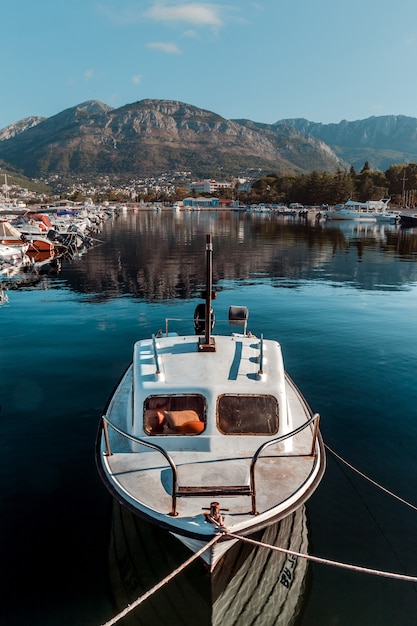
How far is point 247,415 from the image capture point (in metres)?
10.1

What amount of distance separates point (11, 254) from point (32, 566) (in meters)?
52.6

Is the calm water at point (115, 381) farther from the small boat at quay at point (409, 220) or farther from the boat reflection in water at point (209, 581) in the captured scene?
the small boat at quay at point (409, 220)

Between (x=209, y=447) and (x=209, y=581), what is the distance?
105 inches

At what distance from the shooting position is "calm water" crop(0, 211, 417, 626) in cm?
880

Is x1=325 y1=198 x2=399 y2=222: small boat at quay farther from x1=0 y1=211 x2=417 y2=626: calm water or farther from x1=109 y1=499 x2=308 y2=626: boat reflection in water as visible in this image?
x1=109 y1=499 x2=308 y2=626: boat reflection in water

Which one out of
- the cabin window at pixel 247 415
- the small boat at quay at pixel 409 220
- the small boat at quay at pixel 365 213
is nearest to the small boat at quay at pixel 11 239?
the cabin window at pixel 247 415

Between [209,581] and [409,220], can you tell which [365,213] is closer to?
[409,220]

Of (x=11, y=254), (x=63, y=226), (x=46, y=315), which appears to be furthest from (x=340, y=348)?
(x=63, y=226)

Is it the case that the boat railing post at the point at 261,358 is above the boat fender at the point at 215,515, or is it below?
above

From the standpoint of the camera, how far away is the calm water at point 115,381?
8797mm

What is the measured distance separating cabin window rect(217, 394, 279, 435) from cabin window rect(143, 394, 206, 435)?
1.55ft

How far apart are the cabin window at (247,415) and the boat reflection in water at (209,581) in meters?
2.05

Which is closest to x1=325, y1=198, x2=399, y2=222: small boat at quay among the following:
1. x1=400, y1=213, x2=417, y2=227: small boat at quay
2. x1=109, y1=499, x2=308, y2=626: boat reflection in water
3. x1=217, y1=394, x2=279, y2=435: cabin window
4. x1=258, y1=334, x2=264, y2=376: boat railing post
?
x1=400, y1=213, x2=417, y2=227: small boat at quay

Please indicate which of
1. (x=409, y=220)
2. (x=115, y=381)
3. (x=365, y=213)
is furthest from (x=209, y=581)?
(x=365, y=213)
